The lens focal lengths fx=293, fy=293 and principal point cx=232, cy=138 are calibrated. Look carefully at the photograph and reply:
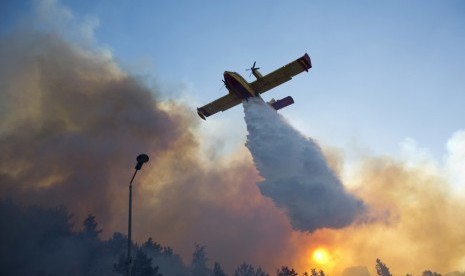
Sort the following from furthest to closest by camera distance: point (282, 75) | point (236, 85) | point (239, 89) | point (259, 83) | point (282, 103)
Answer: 1. point (282, 103)
2. point (259, 83)
3. point (282, 75)
4. point (239, 89)
5. point (236, 85)

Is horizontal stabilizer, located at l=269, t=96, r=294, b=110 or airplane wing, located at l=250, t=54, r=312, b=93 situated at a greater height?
airplane wing, located at l=250, t=54, r=312, b=93

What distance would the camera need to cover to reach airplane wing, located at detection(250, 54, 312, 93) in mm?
36250

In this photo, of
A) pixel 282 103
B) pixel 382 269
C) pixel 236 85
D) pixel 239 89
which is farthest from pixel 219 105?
pixel 382 269

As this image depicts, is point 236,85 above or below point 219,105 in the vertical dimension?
below

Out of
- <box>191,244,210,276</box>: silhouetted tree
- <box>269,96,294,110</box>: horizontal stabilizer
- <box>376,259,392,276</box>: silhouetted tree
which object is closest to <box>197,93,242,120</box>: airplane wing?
<box>269,96,294,110</box>: horizontal stabilizer

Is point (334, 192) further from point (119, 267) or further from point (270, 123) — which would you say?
point (119, 267)

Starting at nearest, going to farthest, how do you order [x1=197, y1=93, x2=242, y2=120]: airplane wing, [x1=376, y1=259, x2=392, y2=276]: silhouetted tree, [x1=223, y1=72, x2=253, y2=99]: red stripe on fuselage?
1. [x1=223, y1=72, x2=253, y2=99]: red stripe on fuselage
2. [x1=197, y1=93, x2=242, y2=120]: airplane wing
3. [x1=376, y1=259, x2=392, y2=276]: silhouetted tree

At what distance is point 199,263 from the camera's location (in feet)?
423

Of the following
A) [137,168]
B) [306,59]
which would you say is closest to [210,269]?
[306,59]

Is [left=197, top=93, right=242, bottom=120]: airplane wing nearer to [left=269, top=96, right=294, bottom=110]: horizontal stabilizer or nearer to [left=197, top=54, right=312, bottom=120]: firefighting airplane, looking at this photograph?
[left=197, top=54, right=312, bottom=120]: firefighting airplane

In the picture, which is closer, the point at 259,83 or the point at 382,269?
the point at 259,83

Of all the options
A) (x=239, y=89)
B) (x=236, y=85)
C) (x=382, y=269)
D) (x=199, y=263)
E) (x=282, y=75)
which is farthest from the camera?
(x=382, y=269)

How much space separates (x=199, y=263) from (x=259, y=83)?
111 meters

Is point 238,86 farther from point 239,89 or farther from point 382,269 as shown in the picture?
point 382,269
